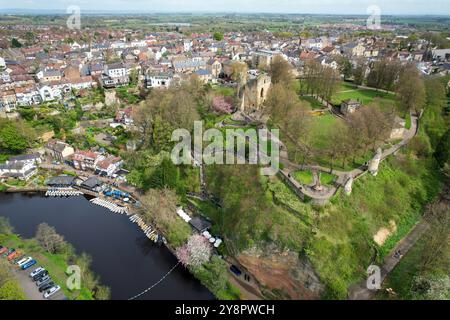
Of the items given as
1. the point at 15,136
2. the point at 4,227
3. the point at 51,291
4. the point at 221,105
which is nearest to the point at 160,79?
the point at 221,105

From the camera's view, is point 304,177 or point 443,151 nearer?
point 304,177

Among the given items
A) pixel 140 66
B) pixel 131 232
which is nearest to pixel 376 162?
pixel 131 232

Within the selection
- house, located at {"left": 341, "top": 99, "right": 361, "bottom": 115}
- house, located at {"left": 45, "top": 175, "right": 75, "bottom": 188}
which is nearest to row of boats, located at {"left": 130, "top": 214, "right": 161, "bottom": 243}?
house, located at {"left": 45, "top": 175, "right": 75, "bottom": 188}

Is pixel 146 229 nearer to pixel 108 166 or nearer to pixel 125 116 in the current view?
pixel 108 166

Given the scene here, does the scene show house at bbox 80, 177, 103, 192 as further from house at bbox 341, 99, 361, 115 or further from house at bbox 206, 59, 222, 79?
house at bbox 206, 59, 222, 79

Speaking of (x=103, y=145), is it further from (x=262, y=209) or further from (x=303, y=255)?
(x=303, y=255)

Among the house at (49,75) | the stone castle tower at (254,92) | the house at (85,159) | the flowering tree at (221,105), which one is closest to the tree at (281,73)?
the stone castle tower at (254,92)

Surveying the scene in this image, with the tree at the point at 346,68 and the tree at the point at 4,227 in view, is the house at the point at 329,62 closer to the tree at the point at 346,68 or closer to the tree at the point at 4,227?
the tree at the point at 346,68
